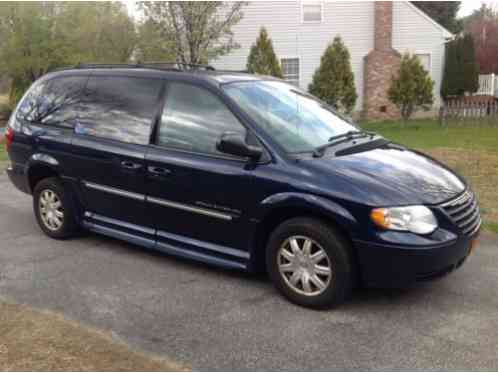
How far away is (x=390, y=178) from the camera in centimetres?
414

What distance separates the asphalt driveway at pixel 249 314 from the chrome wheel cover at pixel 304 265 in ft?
0.61

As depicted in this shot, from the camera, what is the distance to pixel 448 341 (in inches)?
145

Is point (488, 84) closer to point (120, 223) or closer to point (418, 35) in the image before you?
point (418, 35)

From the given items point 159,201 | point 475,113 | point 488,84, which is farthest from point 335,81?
point 159,201

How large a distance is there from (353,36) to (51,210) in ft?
59.5

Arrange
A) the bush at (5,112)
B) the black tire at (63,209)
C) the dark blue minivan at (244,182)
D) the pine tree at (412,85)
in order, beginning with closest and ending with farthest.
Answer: the dark blue minivan at (244,182)
the black tire at (63,209)
the pine tree at (412,85)
the bush at (5,112)

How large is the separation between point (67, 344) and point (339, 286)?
6.40ft

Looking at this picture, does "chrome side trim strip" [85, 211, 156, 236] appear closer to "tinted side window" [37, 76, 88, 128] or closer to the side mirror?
"tinted side window" [37, 76, 88, 128]

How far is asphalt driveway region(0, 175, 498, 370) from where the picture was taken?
349 cm

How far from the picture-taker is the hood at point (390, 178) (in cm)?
396

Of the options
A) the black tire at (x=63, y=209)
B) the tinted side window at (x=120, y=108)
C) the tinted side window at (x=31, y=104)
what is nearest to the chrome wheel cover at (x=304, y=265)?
the tinted side window at (x=120, y=108)

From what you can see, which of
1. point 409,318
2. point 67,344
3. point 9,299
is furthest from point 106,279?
point 409,318

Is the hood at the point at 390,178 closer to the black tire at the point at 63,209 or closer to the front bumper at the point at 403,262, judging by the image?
the front bumper at the point at 403,262

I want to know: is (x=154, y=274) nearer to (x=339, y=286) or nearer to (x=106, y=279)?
(x=106, y=279)
